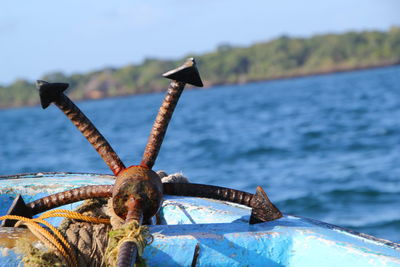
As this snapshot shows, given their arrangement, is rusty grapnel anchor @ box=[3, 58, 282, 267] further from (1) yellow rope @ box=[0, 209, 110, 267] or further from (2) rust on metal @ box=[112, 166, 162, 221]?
(1) yellow rope @ box=[0, 209, 110, 267]

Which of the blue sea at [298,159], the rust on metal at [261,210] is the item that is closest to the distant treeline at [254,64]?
the blue sea at [298,159]

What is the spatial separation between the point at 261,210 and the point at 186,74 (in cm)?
64

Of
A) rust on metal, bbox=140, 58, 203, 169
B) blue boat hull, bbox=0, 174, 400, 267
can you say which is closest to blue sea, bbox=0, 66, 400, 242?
blue boat hull, bbox=0, 174, 400, 267

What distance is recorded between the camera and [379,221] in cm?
677

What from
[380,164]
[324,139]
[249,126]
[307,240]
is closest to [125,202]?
[307,240]

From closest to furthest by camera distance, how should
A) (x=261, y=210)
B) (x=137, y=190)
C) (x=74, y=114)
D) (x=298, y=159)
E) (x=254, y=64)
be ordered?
(x=137, y=190)
(x=74, y=114)
(x=261, y=210)
(x=298, y=159)
(x=254, y=64)

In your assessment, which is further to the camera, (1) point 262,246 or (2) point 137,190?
(1) point 262,246

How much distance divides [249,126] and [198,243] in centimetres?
1876

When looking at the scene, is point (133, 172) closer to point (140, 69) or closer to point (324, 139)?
point (324, 139)

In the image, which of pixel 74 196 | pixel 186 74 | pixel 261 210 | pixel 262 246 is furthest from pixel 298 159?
pixel 186 74

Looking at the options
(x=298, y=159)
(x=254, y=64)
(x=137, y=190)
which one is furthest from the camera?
(x=254, y=64)

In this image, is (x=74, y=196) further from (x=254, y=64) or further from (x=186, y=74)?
(x=254, y=64)

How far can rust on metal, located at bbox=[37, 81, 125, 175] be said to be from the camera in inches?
73.1

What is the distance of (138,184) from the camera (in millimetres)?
1773
